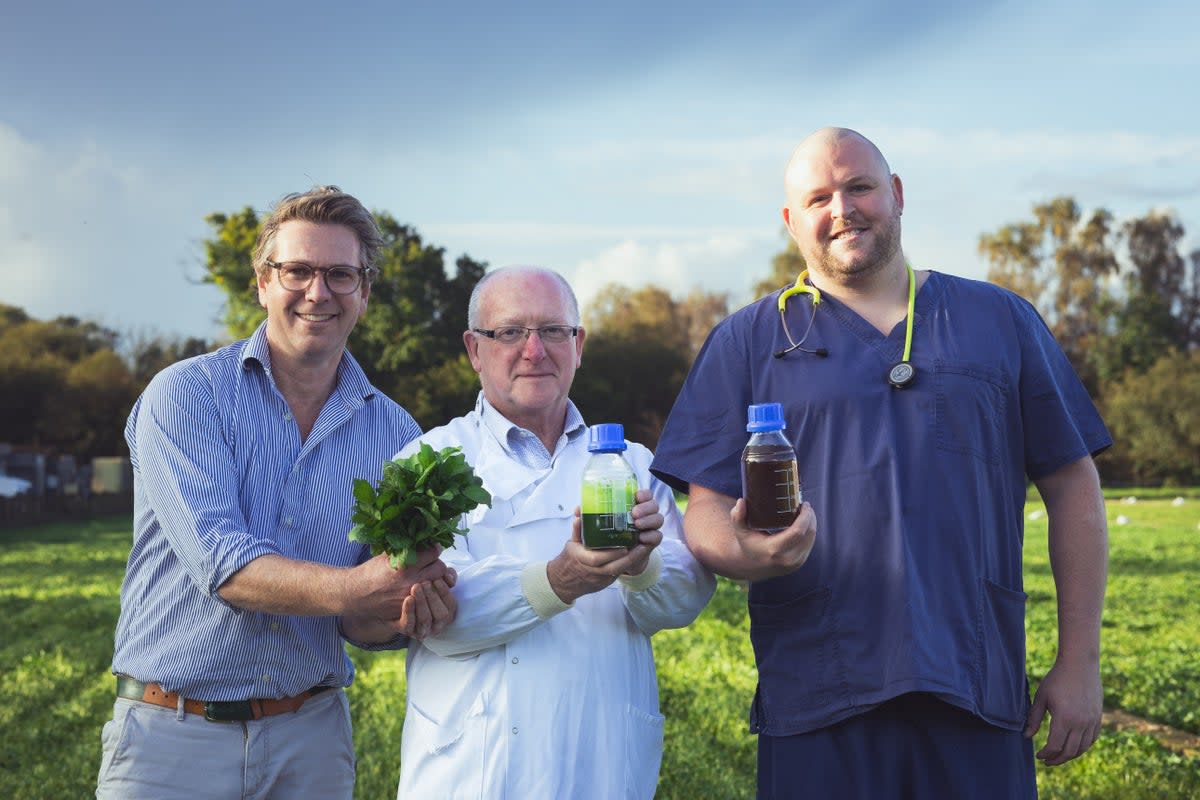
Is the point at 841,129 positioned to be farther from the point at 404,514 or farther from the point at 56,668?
the point at 56,668

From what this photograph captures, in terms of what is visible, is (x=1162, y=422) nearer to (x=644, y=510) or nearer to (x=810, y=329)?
(x=810, y=329)

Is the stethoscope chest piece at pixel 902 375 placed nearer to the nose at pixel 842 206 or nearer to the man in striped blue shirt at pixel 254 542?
the nose at pixel 842 206

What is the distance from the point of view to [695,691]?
993cm

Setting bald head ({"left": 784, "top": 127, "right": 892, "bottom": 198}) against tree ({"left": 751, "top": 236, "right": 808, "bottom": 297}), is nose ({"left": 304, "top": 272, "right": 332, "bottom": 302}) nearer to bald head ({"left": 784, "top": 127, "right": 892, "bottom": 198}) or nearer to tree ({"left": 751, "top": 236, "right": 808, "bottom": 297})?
bald head ({"left": 784, "top": 127, "right": 892, "bottom": 198})

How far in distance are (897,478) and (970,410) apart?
0.31 m

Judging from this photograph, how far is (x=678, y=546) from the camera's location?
11.9 ft

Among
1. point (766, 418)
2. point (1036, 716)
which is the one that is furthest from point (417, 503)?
point (1036, 716)

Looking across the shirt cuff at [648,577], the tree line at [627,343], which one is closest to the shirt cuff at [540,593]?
the shirt cuff at [648,577]

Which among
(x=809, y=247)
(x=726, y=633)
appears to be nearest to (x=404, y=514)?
(x=809, y=247)

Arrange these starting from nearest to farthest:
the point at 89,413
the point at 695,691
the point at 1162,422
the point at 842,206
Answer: the point at 842,206 < the point at 695,691 < the point at 1162,422 < the point at 89,413

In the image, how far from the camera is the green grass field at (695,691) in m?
7.56

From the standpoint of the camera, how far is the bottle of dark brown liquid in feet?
10.4

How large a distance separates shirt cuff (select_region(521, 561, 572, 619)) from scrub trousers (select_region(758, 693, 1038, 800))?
0.84m

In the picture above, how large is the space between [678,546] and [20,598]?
1797 cm
